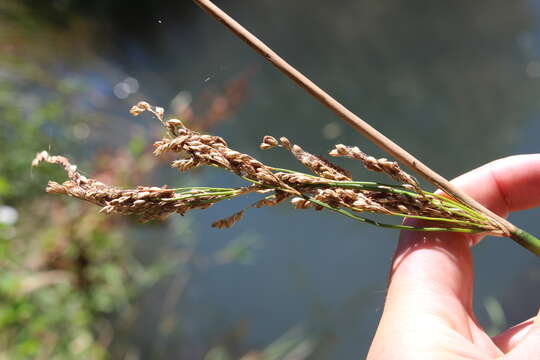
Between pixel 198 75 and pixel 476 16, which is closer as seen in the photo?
pixel 476 16

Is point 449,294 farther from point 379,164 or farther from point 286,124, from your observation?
point 286,124

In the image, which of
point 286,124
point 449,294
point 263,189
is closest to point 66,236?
point 286,124

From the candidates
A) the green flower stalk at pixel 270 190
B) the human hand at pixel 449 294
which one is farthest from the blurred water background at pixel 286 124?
the green flower stalk at pixel 270 190

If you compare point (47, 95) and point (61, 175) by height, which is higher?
point (47, 95)

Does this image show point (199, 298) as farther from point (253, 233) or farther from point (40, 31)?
point (40, 31)

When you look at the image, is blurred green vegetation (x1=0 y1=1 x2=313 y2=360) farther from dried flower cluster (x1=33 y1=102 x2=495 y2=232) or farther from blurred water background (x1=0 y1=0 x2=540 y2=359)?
dried flower cluster (x1=33 y1=102 x2=495 y2=232)

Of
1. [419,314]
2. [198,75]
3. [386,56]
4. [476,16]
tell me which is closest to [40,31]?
[198,75]
